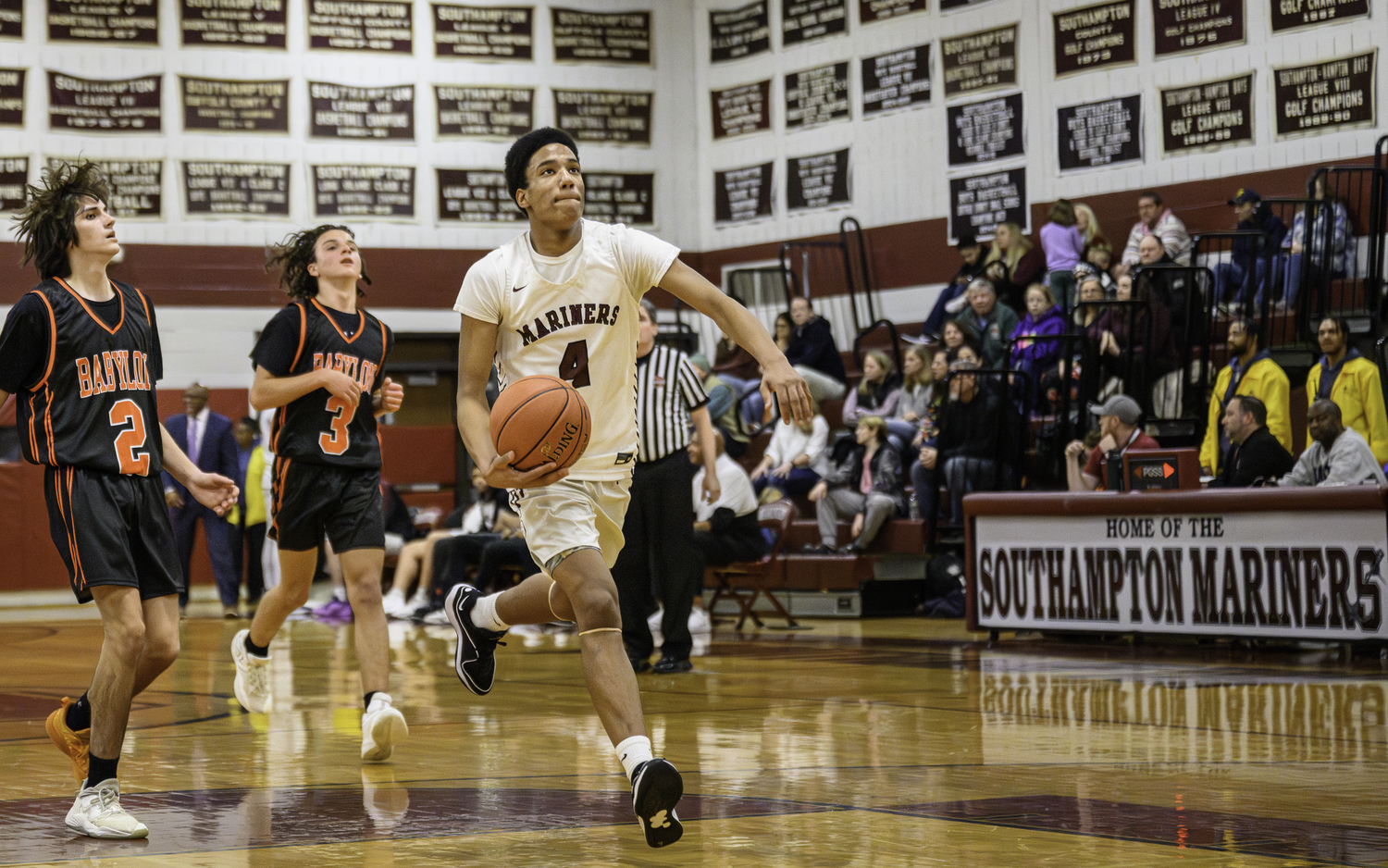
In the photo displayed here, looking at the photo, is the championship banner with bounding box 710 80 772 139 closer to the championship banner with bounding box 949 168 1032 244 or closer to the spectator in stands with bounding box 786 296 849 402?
the championship banner with bounding box 949 168 1032 244

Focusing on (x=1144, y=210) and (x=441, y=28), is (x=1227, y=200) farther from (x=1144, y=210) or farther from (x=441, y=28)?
(x=441, y=28)

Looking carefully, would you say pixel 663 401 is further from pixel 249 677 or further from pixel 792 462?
pixel 792 462

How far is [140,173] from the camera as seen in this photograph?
19.8 meters

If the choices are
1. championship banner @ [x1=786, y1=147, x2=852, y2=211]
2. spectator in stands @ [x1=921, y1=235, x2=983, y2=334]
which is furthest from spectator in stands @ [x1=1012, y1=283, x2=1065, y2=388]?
championship banner @ [x1=786, y1=147, x2=852, y2=211]

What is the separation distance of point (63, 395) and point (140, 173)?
1566 centimetres

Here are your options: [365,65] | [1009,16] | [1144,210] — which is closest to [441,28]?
[365,65]

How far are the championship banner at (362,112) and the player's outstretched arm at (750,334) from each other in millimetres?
16206

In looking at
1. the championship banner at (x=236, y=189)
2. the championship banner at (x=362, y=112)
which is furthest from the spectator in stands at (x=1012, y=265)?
the championship banner at (x=236, y=189)

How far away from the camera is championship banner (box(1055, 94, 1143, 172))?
56.6 ft

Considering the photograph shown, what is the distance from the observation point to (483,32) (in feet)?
69.4

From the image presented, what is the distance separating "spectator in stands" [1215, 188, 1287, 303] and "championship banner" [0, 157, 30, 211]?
13343mm

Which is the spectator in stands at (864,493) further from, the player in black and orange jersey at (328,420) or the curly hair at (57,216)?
the curly hair at (57,216)

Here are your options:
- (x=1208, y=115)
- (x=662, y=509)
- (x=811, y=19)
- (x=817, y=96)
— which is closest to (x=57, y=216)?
(x=662, y=509)

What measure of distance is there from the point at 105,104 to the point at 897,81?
9412 millimetres
